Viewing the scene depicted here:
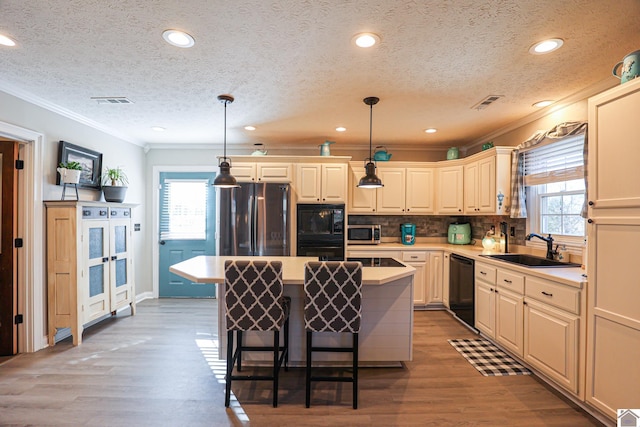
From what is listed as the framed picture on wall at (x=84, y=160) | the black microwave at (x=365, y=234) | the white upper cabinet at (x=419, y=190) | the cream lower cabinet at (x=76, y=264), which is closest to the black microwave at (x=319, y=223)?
the black microwave at (x=365, y=234)

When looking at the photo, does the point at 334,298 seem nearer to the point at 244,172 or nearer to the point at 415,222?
the point at 244,172

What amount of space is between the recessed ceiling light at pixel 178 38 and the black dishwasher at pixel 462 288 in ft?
11.1

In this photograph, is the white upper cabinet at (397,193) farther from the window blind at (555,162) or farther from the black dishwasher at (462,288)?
the window blind at (555,162)

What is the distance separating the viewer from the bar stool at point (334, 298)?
81.3 inches

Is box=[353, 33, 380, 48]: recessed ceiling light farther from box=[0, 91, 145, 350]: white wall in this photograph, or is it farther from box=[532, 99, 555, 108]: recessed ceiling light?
box=[0, 91, 145, 350]: white wall

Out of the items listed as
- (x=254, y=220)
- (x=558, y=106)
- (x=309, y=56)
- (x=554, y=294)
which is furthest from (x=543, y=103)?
(x=254, y=220)

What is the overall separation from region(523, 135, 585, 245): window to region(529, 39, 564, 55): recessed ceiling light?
3.69ft

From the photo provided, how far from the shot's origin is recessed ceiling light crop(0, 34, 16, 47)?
1.91 m

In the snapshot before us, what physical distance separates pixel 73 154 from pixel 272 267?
2937 millimetres

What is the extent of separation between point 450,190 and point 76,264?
459 centimetres

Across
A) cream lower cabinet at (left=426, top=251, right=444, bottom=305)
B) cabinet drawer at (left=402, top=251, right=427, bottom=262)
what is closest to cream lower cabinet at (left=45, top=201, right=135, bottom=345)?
cabinet drawer at (left=402, top=251, right=427, bottom=262)

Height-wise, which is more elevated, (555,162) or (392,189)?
(555,162)

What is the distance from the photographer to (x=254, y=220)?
3.98m

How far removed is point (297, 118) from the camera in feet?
11.4
